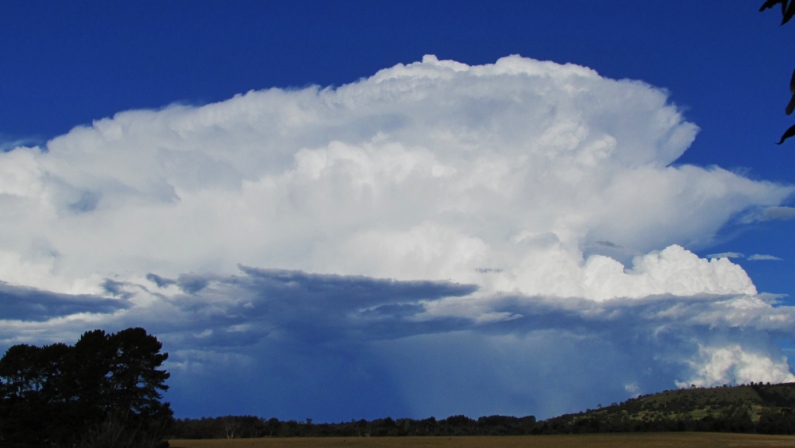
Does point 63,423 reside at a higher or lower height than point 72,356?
lower

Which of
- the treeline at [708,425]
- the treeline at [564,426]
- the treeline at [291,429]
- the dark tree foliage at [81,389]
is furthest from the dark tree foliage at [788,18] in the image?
the treeline at [291,429]

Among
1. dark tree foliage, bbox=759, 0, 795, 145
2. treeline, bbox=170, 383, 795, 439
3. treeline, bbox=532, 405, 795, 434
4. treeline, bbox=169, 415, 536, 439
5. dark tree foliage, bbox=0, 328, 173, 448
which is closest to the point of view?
dark tree foliage, bbox=759, 0, 795, 145

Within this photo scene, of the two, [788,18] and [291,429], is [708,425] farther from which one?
[788,18]

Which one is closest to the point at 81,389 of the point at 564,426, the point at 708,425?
the point at 564,426

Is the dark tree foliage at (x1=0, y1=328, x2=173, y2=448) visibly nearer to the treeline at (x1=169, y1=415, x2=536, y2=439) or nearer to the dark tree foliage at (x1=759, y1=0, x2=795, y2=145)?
the dark tree foliage at (x1=759, y1=0, x2=795, y2=145)

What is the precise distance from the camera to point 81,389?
73.0 meters

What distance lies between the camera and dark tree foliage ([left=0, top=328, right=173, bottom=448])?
2721 inches

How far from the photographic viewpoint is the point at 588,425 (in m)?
153

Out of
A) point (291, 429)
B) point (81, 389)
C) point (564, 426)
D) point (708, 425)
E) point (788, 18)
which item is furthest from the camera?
point (291, 429)

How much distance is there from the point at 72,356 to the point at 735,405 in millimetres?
178435

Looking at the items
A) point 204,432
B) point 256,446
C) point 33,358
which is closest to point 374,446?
point 256,446

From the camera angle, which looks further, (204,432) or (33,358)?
(204,432)

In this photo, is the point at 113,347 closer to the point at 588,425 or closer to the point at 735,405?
the point at 588,425

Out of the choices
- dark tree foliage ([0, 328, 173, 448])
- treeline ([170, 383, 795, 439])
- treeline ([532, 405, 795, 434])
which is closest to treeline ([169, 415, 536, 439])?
treeline ([170, 383, 795, 439])
